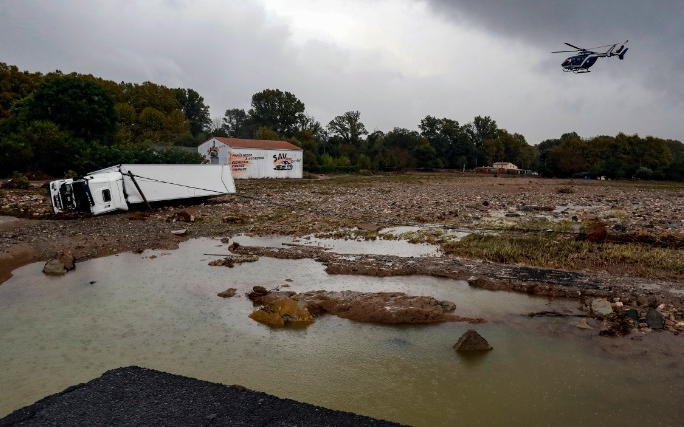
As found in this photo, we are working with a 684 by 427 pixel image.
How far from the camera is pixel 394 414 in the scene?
5.16 metres

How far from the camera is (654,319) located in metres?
7.88

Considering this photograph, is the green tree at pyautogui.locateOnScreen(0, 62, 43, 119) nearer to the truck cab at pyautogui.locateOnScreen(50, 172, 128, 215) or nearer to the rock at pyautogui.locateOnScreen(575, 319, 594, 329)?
the truck cab at pyautogui.locateOnScreen(50, 172, 128, 215)

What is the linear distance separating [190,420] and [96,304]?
5.82m

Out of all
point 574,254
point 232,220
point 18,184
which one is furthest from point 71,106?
point 574,254

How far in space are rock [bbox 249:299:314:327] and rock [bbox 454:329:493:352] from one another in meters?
2.59

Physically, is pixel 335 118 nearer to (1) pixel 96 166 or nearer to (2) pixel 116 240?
(1) pixel 96 166

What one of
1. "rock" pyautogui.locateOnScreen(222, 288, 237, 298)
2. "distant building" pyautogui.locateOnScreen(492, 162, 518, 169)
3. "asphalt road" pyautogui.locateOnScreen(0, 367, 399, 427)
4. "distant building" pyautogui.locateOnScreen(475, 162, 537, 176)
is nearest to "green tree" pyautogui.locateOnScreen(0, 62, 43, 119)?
"rock" pyautogui.locateOnScreen(222, 288, 237, 298)


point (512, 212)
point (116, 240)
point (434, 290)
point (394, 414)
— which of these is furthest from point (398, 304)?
point (512, 212)

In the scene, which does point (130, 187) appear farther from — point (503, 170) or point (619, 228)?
point (503, 170)

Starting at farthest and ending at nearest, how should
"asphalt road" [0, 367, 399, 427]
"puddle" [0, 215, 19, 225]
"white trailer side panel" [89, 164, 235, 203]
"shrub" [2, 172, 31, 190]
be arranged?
"shrub" [2, 172, 31, 190], "white trailer side panel" [89, 164, 235, 203], "puddle" [0, 215, 19, 225], "asphalt road" [0, 367, 399, 427]

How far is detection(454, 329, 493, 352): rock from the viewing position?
6.91 meters

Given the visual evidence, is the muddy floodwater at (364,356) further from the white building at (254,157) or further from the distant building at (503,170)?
the distant building at (503,170)

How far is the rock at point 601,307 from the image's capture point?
827cm

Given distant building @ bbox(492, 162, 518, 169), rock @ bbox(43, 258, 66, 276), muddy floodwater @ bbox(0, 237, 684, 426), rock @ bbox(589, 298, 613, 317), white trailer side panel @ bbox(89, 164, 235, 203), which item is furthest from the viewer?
distant building @ bbox(492, 162, 518, 169)
